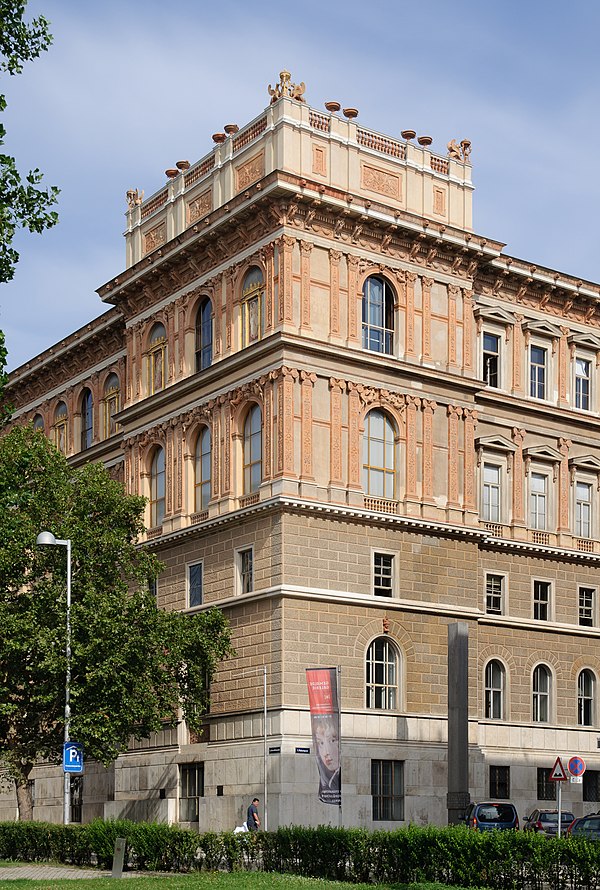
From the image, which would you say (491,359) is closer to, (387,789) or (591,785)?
(591,785)

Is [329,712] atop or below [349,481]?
below

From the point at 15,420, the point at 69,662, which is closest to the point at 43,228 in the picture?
the point at 69,662

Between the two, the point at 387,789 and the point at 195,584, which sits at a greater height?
the point at 195,584

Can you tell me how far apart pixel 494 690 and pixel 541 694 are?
2.87m

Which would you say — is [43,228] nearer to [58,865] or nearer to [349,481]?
[58,865]

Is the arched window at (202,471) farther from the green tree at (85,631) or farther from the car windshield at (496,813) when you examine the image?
the car windshield at (496,813)

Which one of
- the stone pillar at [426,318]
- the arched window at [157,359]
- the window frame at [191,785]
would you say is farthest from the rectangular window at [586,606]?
the arched window at [157,359]

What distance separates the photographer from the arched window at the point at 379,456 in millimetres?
54250

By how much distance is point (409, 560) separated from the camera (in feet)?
178

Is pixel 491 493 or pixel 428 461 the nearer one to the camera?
pixel 428 461

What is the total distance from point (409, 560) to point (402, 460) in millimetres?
3883

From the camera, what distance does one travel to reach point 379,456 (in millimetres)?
54750

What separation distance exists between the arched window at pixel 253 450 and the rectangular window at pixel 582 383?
17.0m

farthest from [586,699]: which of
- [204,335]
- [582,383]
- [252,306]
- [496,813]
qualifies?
[204,335]
